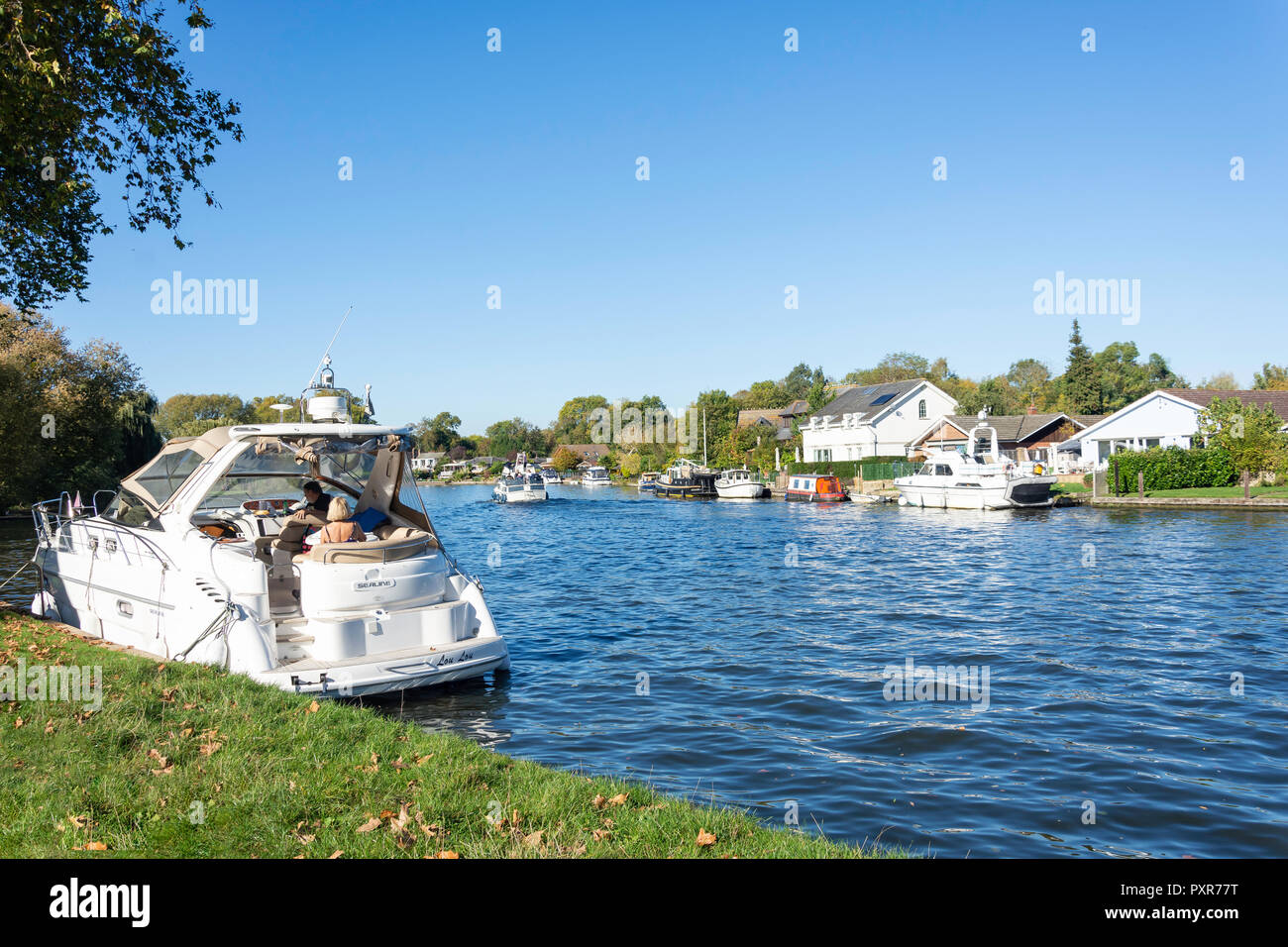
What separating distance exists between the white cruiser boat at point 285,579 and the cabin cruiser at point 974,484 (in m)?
39.7

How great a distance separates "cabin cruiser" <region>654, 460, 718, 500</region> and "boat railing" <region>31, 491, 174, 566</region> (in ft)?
196

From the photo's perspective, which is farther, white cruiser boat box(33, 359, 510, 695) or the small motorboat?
the small motorboat

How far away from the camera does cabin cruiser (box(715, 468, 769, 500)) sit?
65688mm

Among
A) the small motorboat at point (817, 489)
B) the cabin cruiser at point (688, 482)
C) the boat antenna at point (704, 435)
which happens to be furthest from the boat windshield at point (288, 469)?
the boat antenna at point (704, 435)

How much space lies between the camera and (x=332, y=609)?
1032 cm

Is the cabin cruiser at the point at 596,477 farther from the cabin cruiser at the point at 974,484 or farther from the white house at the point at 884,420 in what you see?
the cabin cruiser at the point at 974,484

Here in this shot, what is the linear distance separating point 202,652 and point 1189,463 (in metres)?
47.5

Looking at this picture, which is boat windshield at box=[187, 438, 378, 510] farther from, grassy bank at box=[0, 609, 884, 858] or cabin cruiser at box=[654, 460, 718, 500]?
cabin cruiser at box=[654, 460, 718, 500]

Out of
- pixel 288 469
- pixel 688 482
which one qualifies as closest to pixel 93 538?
pixel 288 469

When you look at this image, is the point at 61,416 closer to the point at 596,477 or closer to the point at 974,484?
the point at 974,484

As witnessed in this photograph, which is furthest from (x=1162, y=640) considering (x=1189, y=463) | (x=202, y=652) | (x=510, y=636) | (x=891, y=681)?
(x=1189, y=463)

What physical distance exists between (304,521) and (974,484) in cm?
4258

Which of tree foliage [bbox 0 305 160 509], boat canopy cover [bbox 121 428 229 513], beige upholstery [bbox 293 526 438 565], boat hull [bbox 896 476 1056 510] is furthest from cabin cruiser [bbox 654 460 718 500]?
beige upholstery [bbox 293 526 438 565]
